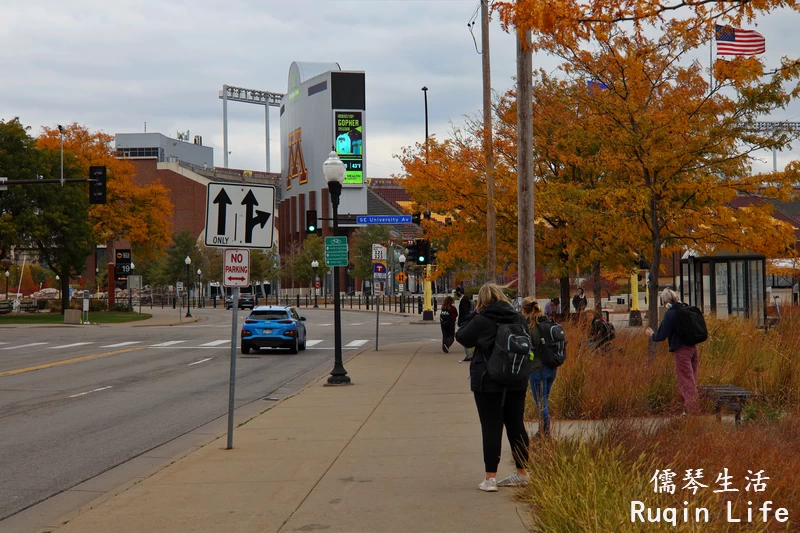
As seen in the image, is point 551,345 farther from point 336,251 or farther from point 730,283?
point 730,283

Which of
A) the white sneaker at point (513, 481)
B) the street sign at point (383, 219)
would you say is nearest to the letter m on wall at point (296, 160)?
the street sign at point (383, 219)


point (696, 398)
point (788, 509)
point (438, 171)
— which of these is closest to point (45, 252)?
point (438, 171)

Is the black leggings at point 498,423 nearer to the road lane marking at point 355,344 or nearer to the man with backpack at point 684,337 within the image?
the man with backpack at point 684,337

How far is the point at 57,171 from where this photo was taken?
59344mm

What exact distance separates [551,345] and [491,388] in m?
2.35

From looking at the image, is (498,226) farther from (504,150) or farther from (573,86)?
(573,86)

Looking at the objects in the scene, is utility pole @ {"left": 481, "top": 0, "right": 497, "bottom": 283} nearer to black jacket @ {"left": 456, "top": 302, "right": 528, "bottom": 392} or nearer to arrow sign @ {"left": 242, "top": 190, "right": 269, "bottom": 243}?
arrow sign @ {"left": 242, "top": 190, "right": 269, "bottom": 243}

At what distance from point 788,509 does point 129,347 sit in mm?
Answer: 29518

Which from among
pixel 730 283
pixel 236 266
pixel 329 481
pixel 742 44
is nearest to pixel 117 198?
pixel 730 283

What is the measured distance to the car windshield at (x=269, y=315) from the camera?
30.5 m

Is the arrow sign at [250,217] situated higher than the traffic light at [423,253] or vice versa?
the traffic light at [423,253]

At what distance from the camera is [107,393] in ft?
61.5

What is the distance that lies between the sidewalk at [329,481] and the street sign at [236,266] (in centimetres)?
208

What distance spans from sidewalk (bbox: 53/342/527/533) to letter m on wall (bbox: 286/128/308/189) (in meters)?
110
